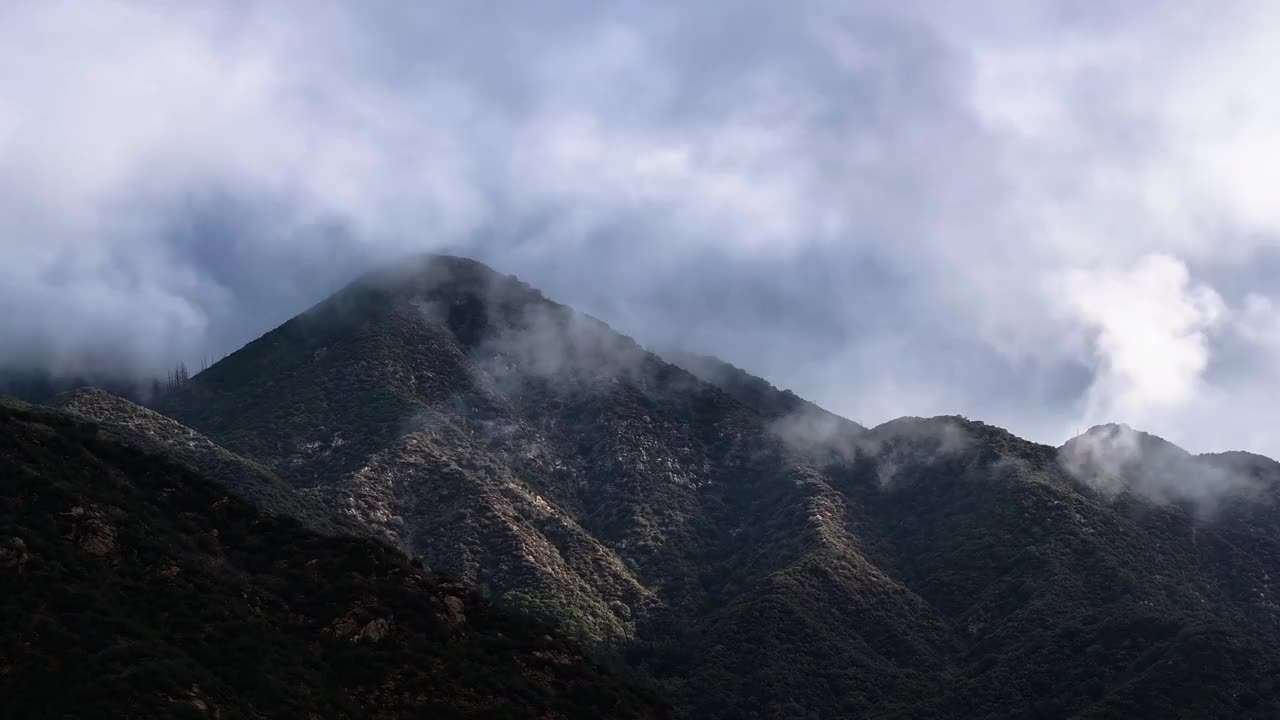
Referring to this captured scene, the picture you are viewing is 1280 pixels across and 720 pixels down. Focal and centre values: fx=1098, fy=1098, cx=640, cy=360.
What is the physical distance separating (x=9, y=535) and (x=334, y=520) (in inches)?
2374

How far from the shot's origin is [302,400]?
13900 cm

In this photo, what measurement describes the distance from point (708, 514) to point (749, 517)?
5.50m

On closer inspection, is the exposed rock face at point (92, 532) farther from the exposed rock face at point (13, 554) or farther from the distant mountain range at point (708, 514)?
the distant mountain range at point (708, 514)

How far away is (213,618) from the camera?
45531mm

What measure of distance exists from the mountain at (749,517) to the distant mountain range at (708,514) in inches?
16.5

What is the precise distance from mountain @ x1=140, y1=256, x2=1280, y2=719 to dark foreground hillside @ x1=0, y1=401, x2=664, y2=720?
46681 mm

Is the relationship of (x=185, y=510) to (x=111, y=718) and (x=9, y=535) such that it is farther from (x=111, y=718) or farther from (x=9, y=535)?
(x=111, y=718)

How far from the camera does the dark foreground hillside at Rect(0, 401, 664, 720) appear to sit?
38.6m

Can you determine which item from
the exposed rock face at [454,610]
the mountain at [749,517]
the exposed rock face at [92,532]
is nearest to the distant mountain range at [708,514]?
the mountain at [749,517]

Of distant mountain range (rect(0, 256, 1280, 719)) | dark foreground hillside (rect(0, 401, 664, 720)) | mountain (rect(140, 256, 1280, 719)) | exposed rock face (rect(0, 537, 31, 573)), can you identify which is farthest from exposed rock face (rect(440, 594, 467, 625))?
mountain (rect(140, 256, 1280, 719))

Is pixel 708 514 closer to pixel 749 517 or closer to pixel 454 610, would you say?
pixel 749 517

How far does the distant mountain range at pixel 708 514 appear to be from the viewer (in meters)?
98.0

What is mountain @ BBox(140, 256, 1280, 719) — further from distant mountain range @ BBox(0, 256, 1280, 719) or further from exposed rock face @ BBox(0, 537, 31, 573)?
exposed rock face @ BBox(0, 537, 31, 573)

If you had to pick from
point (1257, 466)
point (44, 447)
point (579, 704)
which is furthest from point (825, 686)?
point (1257, 466)
